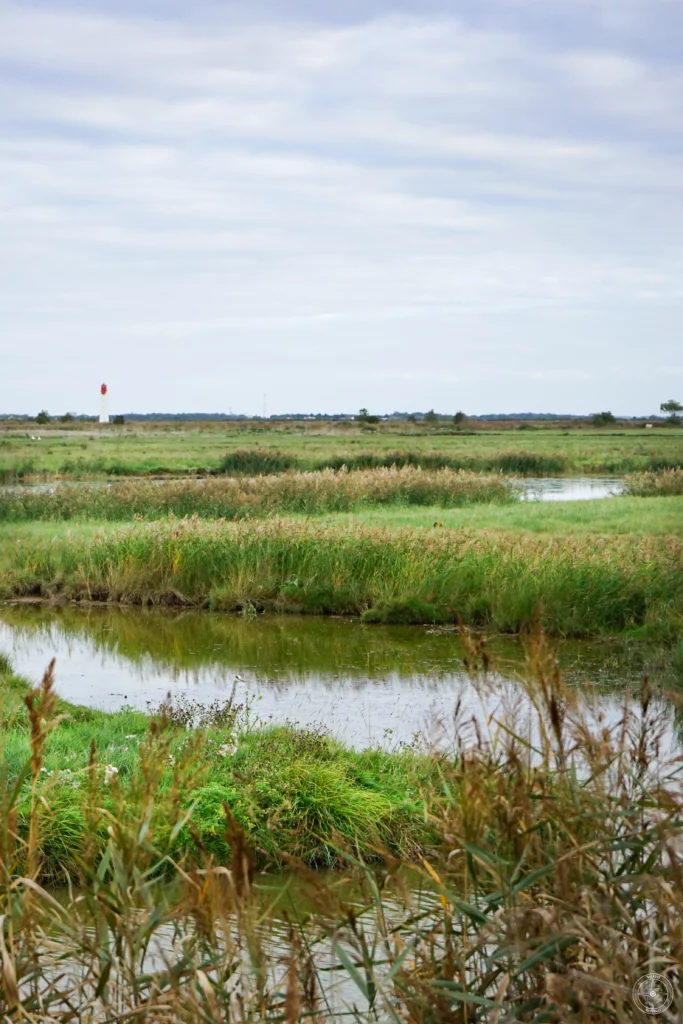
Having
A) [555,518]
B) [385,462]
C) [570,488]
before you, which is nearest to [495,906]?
[555,518]

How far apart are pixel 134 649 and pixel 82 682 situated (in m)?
1.99

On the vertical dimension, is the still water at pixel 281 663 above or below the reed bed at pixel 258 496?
below

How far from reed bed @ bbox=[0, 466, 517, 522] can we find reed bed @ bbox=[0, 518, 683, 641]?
5863 millimetres

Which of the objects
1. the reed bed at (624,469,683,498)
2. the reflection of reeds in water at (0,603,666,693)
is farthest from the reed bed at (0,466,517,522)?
the reflection of reeds in water at (0,603,666,693)

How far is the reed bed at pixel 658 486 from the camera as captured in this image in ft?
105

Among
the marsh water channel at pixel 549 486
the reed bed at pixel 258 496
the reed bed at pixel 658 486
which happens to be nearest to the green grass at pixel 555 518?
the reed bed at pixel 258 496

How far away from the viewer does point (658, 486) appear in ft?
106

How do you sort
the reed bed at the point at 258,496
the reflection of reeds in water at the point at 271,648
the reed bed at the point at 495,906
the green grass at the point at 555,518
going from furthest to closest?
1. the reed bed at the point at 258,496
2. the green grass at the point at 555,518
3. the reflection of reeds in water at the point at 271,648
4. the reed bed at the point at 495,906

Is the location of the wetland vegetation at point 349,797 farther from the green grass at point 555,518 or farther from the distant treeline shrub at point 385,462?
the distant treeline shrub at point 385,462

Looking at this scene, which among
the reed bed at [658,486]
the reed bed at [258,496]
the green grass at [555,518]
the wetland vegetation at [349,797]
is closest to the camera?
the wetland vegetation at [349,797]

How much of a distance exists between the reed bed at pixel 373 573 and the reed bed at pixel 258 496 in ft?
19.2

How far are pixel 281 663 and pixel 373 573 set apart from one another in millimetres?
3587

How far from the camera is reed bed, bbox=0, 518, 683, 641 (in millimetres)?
14289

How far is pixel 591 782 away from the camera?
2971mm
